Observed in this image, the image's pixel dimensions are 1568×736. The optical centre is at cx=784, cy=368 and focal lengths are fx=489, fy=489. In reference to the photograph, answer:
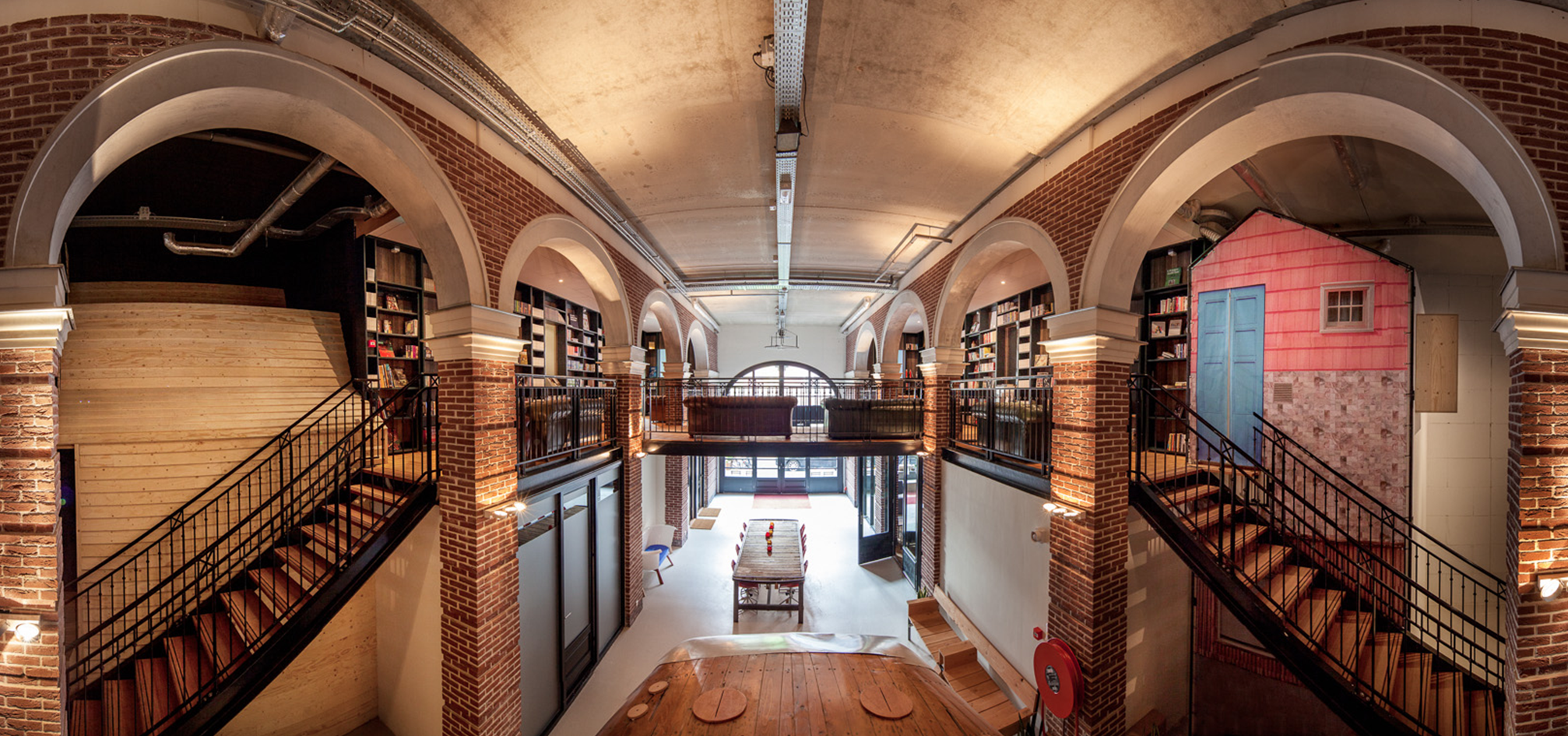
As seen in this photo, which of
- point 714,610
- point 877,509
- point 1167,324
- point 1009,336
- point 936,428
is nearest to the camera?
point 1167,324

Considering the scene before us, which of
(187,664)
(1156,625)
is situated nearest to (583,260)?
(187,664)

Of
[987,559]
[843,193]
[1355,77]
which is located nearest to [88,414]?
[843,193]

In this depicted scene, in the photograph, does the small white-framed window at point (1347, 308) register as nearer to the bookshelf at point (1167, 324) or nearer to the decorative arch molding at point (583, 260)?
the bookshelf at point (1167, 324)

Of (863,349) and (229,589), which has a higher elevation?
(863,349)

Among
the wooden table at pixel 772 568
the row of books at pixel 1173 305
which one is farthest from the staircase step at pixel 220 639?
the row of books at pixel 1173 305

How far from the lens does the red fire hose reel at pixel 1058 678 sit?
3686 millimetres

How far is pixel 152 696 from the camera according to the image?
11.2ft

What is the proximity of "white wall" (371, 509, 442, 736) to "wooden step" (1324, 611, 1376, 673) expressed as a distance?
23.2 feet

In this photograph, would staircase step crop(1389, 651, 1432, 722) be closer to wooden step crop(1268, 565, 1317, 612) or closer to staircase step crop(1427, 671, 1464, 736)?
staircase step crop(1427, 671, 1464, 736)

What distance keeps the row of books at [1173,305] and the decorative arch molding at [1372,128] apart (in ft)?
10.4

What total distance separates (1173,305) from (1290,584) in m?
3.68

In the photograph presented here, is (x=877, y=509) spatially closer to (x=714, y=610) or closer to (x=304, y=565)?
(x=714, y=610)

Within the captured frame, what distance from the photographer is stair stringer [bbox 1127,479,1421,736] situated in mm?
3125

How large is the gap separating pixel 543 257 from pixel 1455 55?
9217 mm
